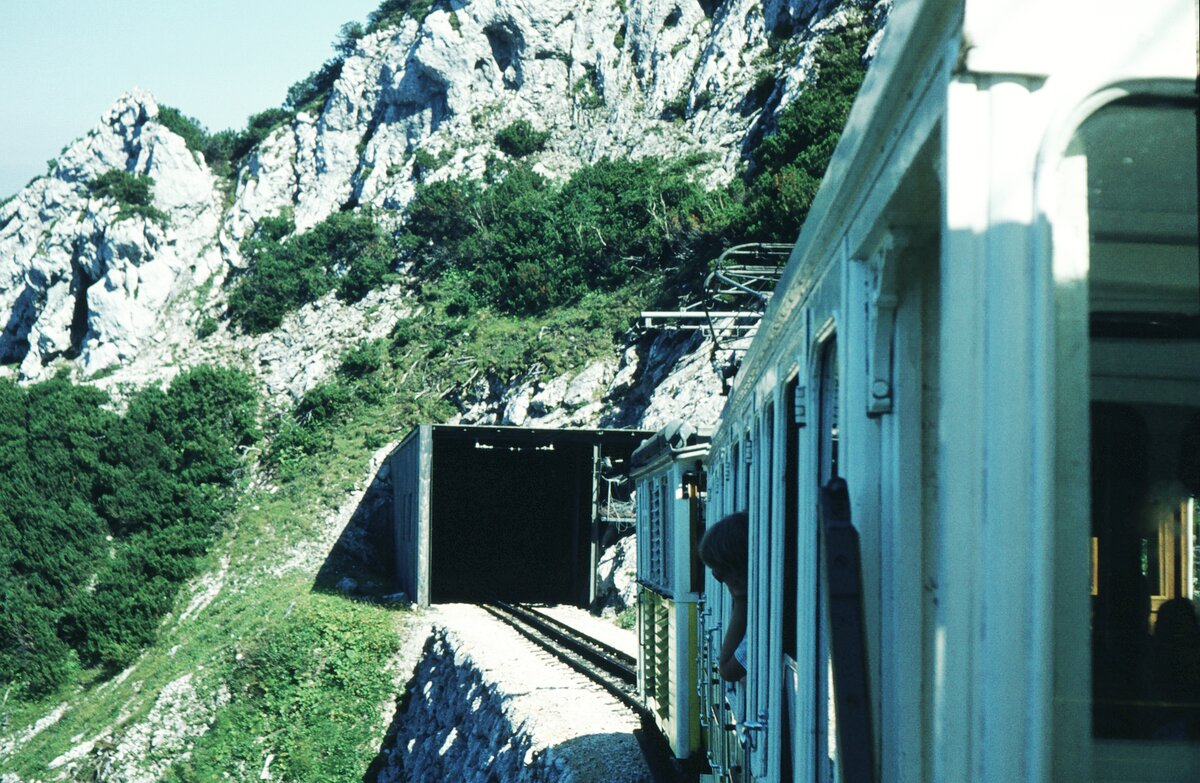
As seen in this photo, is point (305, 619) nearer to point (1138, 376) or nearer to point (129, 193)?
point (1138, 376)

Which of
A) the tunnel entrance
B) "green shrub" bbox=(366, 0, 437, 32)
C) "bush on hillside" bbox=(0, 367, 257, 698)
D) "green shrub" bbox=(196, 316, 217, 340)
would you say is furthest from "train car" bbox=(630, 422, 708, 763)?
"green shrub" bbox=(366, 0, 437, 32)

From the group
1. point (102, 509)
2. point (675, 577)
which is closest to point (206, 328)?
point (102, 509)

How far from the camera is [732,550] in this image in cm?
593

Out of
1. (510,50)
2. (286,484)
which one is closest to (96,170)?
(510,50)

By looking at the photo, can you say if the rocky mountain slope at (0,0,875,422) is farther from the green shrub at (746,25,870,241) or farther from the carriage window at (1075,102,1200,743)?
the carriage window at (1075,102,1200,743)

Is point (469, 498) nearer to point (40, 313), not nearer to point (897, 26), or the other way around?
point (897, 26)

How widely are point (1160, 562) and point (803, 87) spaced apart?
46.3 meters

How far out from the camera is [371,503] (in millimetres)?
40312

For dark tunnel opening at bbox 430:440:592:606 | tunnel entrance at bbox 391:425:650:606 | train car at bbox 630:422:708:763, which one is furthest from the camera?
dark tunnel opening at bbox 430:440:592:606

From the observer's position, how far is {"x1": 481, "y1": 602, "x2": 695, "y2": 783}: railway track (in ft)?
35.9

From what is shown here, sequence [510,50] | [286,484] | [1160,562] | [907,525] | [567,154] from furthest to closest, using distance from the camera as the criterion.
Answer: [510,50]
[567,154]
[286,484]
[907,525]
[1160,562]

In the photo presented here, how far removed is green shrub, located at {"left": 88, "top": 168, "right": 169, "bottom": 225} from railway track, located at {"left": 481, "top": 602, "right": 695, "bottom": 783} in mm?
46736

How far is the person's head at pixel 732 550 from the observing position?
19.1ft

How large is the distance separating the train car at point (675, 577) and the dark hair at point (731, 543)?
2741 mm
